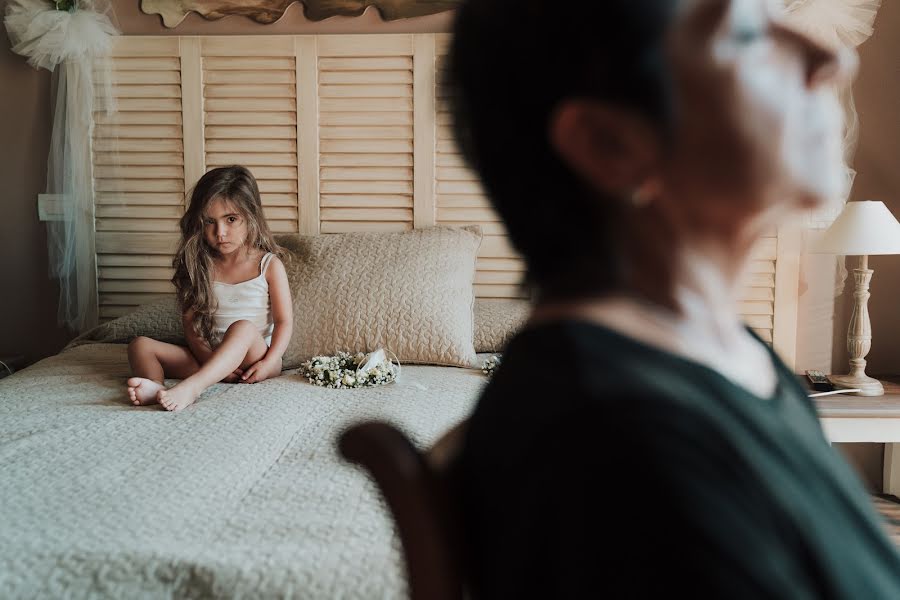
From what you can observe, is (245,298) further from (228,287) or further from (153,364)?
(153,364)

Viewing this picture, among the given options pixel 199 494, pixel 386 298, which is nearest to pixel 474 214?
pixel 386 298

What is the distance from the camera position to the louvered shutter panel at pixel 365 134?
2.87 meters

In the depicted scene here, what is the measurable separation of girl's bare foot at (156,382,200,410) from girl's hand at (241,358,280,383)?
0.30 m

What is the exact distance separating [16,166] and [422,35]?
5.63 feet

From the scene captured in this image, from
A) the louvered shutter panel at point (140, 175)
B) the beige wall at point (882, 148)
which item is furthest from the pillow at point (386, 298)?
the beige wall at point (882, 148)

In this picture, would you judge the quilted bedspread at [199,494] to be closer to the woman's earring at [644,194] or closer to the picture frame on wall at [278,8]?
the woman's earring at [644,194]

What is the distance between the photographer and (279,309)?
8.16 feet

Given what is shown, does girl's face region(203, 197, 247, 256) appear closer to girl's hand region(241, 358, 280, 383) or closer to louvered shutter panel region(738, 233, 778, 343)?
girl's hand region(241, 358, 280, 383)

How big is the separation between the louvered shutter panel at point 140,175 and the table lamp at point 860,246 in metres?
2.37

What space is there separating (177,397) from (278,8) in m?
1.69

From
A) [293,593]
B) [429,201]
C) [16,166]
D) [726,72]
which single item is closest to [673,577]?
[726,72]

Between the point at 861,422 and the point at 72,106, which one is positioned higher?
the point at 72,106

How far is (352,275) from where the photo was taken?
8.13ft

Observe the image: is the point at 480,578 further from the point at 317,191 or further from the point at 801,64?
the point at 317,191
